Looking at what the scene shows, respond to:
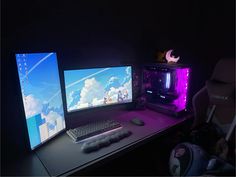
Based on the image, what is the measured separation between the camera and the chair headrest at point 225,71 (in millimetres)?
1739

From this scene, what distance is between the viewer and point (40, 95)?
1.11 m

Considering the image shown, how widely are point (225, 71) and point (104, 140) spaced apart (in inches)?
50.8

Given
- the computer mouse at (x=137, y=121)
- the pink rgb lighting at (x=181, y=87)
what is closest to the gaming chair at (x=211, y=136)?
the pink rgb lighting at (x=181, y=87)

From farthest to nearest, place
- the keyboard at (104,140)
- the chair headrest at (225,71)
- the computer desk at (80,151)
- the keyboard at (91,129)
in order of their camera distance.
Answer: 1. the chair headrest at (225,71)
2. the keyboard at (91,129)
3. the keyboard at (104,140)
4. the computer desk at (80,151)

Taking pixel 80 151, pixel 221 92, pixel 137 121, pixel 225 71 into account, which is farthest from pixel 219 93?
pixel 80 151

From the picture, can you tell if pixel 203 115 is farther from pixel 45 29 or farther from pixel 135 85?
pixel 45 29

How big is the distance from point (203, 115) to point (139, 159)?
735 mm

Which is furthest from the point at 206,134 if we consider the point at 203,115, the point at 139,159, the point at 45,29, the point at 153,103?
the point at 45,29

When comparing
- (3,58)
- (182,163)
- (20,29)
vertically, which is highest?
(20,29)

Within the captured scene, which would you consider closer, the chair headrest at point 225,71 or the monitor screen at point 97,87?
the monitor screen at point 97,87

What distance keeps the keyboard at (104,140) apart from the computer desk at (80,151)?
0.02 m

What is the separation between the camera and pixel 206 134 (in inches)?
61.2

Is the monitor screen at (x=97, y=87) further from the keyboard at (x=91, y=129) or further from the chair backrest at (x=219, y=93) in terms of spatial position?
the chair backrest at (x=219, y=93)

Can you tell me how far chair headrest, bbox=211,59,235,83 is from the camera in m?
1.74
